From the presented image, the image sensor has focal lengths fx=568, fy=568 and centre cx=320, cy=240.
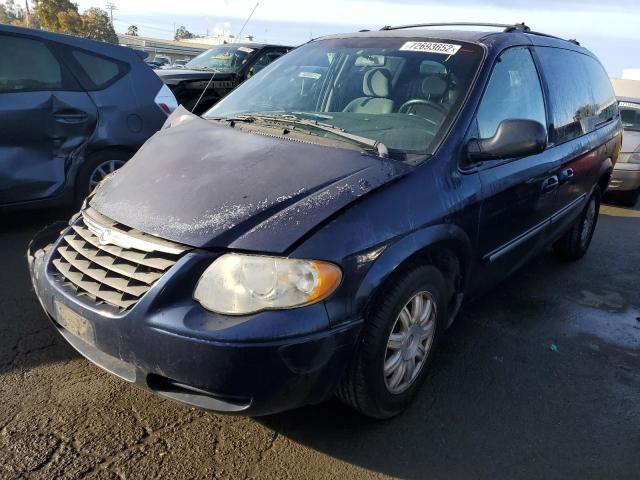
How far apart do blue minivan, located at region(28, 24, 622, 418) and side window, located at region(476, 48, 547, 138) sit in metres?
0.02

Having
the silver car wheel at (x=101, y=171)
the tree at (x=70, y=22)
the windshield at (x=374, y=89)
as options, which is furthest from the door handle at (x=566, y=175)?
the tree at (x=70, y=22)

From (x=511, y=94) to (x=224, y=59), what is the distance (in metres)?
7.99

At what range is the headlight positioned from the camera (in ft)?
6.85

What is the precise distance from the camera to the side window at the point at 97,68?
4.92 m

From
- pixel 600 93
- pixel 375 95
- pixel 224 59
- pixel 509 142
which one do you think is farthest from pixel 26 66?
pixel 224 59

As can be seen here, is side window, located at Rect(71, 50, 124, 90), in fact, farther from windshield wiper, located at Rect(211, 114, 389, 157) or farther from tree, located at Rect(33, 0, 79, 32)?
tree, located at Rect(33, 0, 79, 32)

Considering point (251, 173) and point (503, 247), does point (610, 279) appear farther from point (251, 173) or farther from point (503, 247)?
point (251, 173)

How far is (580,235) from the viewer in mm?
5211

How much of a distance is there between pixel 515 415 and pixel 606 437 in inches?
16.8

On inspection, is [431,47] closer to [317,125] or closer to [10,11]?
[317,125]

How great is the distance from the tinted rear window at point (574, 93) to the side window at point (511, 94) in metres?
0.23

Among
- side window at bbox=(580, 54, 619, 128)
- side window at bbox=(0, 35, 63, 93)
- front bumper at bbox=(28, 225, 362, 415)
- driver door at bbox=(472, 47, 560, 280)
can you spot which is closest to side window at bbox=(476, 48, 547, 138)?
driver door at bbox=(472, 47, 560, 280)

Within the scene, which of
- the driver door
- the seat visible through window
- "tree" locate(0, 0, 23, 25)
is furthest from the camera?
"tree" locate(0, 0, 23, 25)

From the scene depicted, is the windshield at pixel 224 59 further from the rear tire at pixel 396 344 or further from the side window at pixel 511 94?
the rear tire at pixel 396 344
